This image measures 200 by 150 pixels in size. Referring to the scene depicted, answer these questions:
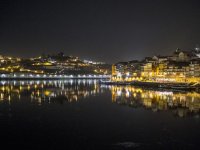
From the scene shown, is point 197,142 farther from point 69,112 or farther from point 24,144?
point 69,112

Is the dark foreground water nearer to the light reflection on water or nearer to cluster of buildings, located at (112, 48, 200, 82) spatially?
the light reflection on water

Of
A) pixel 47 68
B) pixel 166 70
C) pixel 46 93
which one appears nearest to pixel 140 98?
pixel 46 93

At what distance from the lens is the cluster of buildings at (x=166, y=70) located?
4975 cm

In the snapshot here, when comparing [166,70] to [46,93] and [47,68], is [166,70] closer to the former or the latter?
[46,93]

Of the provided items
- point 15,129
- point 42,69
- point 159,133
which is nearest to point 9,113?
point 15,129

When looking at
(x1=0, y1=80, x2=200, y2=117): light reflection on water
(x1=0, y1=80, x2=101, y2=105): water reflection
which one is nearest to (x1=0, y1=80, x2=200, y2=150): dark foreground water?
(x1=0, y1=80, x2=200, y2=117): light reflection on water

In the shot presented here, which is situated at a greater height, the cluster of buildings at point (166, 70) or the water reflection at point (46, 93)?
the cluster of buildings at point (166, 70)

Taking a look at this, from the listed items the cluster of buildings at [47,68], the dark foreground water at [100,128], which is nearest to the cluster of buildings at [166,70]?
the dark foreground water at [100,128]

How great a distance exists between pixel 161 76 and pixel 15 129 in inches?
1913

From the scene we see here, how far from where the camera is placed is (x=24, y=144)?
37.5ft

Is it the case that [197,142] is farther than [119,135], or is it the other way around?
[119,135]

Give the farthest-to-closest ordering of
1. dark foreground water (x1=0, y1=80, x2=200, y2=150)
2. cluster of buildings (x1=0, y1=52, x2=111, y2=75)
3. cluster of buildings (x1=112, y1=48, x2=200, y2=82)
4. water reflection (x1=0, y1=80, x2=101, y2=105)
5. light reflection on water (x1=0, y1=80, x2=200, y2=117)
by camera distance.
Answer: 1. cluster of buildings (x1=0, y1=52, x2=111, y2=75)
2. cluster of buildings (x1=112, y1=48, x2=200, y2=82)
3. water reflection (x1=0, y1=80, x2=101, y2=105)
4. light reflection on water (x1=0, y1=80, x2=200, y2=117)
5. dark foreground water (x1=0, y1=80, x2=200, y2=150)

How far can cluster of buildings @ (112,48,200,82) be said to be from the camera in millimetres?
49750

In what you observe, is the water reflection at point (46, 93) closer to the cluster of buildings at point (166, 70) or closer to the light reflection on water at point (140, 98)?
the light reflection on water at point (140, 98)
